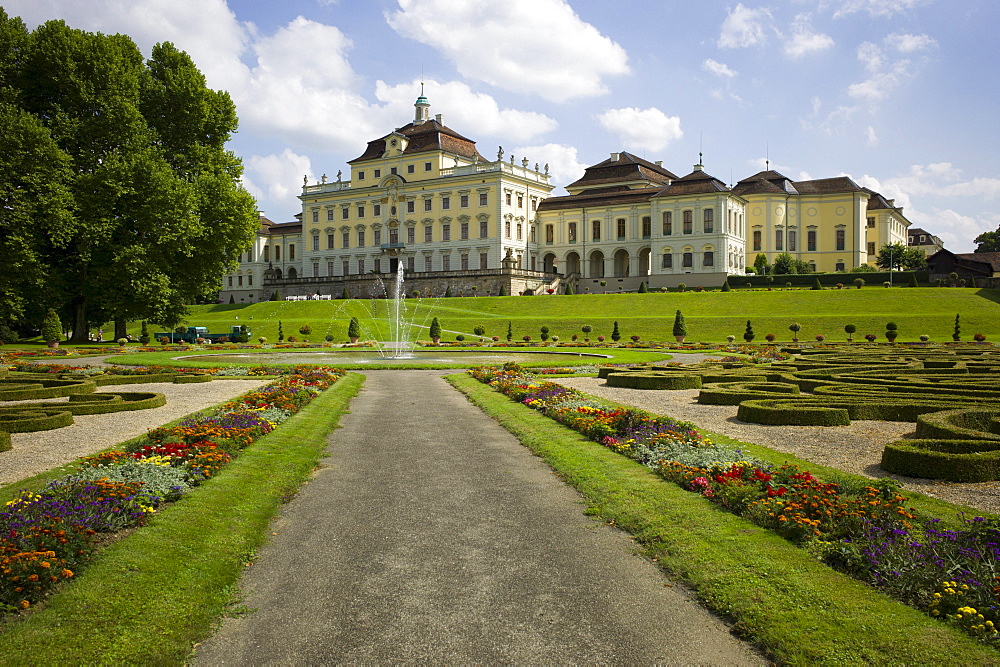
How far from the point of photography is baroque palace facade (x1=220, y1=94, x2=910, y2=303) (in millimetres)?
70062

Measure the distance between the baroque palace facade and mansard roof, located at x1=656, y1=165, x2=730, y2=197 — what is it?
0.42 ft

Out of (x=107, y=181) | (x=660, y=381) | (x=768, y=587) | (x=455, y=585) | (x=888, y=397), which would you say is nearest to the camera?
(x=768, y=587)

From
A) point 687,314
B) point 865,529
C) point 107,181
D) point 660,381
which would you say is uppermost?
point 107,181

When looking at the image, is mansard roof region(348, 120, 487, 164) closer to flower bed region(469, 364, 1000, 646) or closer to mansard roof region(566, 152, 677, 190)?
mansard roof region(566, 152, 677, 190)

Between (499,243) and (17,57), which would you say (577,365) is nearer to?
(17,57)

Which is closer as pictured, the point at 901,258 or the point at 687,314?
the point at 687,314

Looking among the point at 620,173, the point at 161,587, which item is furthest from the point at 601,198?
the point at 161,587

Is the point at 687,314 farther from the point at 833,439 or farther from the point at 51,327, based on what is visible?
the point at 833,439

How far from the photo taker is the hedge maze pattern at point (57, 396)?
11.3 metres

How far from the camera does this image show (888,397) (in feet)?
40.9

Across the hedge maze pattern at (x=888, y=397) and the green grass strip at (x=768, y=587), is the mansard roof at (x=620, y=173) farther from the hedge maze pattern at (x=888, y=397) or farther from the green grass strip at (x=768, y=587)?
the green grass strip at (x=768, y=587)

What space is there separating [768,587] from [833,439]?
6114 millimetres

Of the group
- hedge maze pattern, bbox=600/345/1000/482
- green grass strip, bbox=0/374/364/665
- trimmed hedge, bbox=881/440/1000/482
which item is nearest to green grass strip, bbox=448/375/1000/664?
trimmed hedge, bbox=881/440/1000/482

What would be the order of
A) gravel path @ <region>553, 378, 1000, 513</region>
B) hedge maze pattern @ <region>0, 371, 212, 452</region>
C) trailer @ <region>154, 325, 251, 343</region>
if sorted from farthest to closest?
trailer @ <region>154, 325, 251, 343</region> → hedge maze pattern @ <region>0, 371, 212, 452</region> → gravel path @ <region>553, 378, 1000, 513</region>
